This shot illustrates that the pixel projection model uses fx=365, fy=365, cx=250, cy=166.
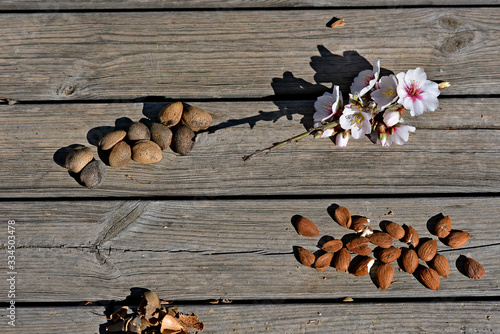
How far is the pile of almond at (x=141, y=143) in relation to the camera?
1.50m

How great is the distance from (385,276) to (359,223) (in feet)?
0.81

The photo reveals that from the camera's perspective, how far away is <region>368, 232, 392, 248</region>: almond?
1.55 meters

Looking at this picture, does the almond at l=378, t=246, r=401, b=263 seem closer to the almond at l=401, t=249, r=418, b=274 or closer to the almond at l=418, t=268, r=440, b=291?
the almond at l=401, t=249, r=418, b=274

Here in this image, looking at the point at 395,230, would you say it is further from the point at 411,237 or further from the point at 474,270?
the point at 474,270

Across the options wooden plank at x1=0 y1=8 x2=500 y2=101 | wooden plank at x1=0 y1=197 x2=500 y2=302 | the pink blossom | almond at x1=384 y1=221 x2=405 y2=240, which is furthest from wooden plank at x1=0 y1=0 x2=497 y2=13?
almond at x1=384 y1=221 x2=405 y2=240

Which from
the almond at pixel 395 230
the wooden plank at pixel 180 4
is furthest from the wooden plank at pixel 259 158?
the wooden plank at pixel 180 4

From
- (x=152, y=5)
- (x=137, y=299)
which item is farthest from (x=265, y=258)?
(x=152, y=5)

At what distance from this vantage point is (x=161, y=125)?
1.52 metres

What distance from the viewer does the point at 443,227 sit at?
5.09ft

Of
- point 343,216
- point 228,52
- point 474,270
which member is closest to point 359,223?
point 343,216

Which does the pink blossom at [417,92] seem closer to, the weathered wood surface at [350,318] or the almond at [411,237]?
the almond at [411,237]

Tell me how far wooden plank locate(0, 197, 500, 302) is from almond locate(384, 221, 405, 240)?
39 millimetres

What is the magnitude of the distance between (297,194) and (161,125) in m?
0.65

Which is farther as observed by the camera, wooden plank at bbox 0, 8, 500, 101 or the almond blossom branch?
wooden plank at bbox 0, 8, 500, 101
